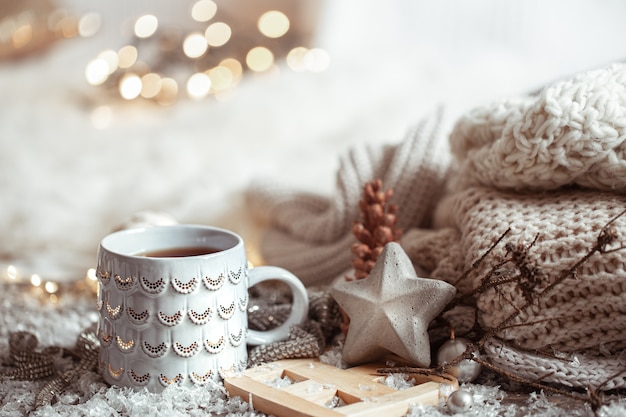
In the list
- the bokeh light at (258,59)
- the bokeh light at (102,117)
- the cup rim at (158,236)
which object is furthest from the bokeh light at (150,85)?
the cup rim at (158,236)

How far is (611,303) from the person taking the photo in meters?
0.52

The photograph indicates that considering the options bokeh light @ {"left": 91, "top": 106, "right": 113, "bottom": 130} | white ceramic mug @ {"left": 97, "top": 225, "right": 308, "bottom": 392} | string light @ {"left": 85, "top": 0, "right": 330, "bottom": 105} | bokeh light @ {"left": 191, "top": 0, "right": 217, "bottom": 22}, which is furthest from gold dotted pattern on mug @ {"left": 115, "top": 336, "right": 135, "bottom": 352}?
bokeh light @ {"left": 191, "top": 0, "right": 217, "bottom": 22}

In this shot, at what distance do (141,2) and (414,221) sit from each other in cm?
144

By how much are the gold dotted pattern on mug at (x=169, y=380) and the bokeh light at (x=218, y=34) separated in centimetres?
127

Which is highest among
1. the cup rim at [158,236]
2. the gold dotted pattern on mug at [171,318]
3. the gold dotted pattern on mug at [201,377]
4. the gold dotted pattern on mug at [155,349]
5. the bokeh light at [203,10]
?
the bokeh light at [203,10]

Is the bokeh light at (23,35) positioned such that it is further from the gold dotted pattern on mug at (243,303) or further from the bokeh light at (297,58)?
the gold dotted pattern on mug at (243,303)

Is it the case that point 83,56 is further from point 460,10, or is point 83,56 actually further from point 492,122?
point 492,122

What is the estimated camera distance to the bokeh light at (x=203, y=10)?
1.81 m

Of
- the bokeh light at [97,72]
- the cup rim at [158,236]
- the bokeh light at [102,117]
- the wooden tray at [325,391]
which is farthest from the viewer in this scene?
the bokeh light at [97,72]

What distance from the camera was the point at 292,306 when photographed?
0.66m

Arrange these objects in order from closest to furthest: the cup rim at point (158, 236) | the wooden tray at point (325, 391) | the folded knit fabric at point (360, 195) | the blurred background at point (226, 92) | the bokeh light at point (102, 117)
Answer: the wooden tray at point (325, 391) < the cup rim at point (158, 236) < the folded knit fabric at point (360, 195) < the blurred background at point (226, 92) < the bokeh light at point (102, 117)

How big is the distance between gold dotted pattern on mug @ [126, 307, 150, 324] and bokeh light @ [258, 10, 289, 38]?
1.34m

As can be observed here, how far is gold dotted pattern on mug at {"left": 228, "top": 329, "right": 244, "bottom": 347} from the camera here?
1.89 ft

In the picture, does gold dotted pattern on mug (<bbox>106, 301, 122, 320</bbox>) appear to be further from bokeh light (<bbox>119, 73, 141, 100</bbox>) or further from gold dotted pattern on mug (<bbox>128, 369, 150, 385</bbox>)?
bokeh light (<bbox>119, 73, 141, 100</bbox>)
